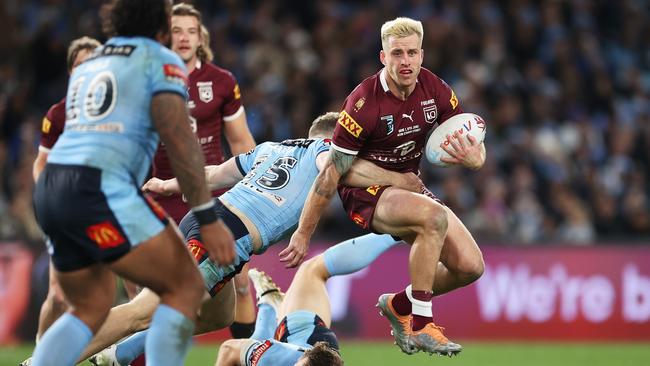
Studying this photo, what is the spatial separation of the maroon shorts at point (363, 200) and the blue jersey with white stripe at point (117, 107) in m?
2.24

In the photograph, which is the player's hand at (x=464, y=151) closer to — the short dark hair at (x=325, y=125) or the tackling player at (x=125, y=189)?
the short dark hair at (x=325, y=125)

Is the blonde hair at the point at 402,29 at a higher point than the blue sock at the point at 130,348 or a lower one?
higher

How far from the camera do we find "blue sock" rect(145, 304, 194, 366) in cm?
544

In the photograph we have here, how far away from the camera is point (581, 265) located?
13461mm

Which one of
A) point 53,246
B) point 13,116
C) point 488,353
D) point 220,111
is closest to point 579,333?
point 488,353

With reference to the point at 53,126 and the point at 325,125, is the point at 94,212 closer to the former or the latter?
the point at 53,126

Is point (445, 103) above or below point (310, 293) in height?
above

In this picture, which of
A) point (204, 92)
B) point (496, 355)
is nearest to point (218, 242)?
point (204, 92)

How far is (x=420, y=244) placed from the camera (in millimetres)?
7113

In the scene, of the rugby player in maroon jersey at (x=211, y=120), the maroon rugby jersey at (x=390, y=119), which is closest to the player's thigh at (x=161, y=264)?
the maroon rugby jersey at (x=390, y=119)

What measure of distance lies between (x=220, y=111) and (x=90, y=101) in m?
3.49

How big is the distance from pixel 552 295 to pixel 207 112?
6.14 metres

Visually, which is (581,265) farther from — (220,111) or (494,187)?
(220,111)

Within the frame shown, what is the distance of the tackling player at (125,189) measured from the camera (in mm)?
5324
